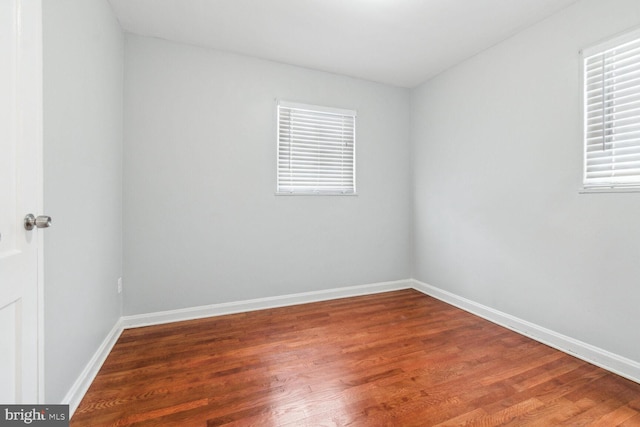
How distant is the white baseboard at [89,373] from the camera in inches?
58.6

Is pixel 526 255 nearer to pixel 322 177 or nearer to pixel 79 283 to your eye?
pixel 322 177

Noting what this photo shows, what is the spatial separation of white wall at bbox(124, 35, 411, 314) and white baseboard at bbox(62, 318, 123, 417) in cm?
38

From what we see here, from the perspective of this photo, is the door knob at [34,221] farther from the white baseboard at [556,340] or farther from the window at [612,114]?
the white baseboard at [556,340]

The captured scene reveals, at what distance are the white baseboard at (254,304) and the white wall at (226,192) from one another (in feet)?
0.21

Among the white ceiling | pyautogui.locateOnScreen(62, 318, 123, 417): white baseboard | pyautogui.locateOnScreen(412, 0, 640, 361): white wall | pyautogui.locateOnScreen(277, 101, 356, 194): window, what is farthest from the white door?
pyautogui.locateOnScreen(412, 0, 640, 361): white wall

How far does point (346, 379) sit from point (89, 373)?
5.38ft

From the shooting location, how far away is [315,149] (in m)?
3.21

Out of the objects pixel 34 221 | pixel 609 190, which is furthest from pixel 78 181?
pixel 609 190

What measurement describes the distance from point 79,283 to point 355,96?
10.5 ft

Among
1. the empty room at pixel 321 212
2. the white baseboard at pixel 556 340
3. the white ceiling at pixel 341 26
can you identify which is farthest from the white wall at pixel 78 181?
the white baseboard at pixel 556 340

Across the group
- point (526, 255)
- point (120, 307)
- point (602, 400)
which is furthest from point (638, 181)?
point (120, 307)

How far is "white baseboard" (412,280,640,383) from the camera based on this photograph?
1828mm

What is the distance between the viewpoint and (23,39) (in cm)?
98

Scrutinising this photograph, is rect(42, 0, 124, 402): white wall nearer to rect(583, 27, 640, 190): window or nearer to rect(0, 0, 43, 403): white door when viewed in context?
rect(0, 0, 43, 403): white door
